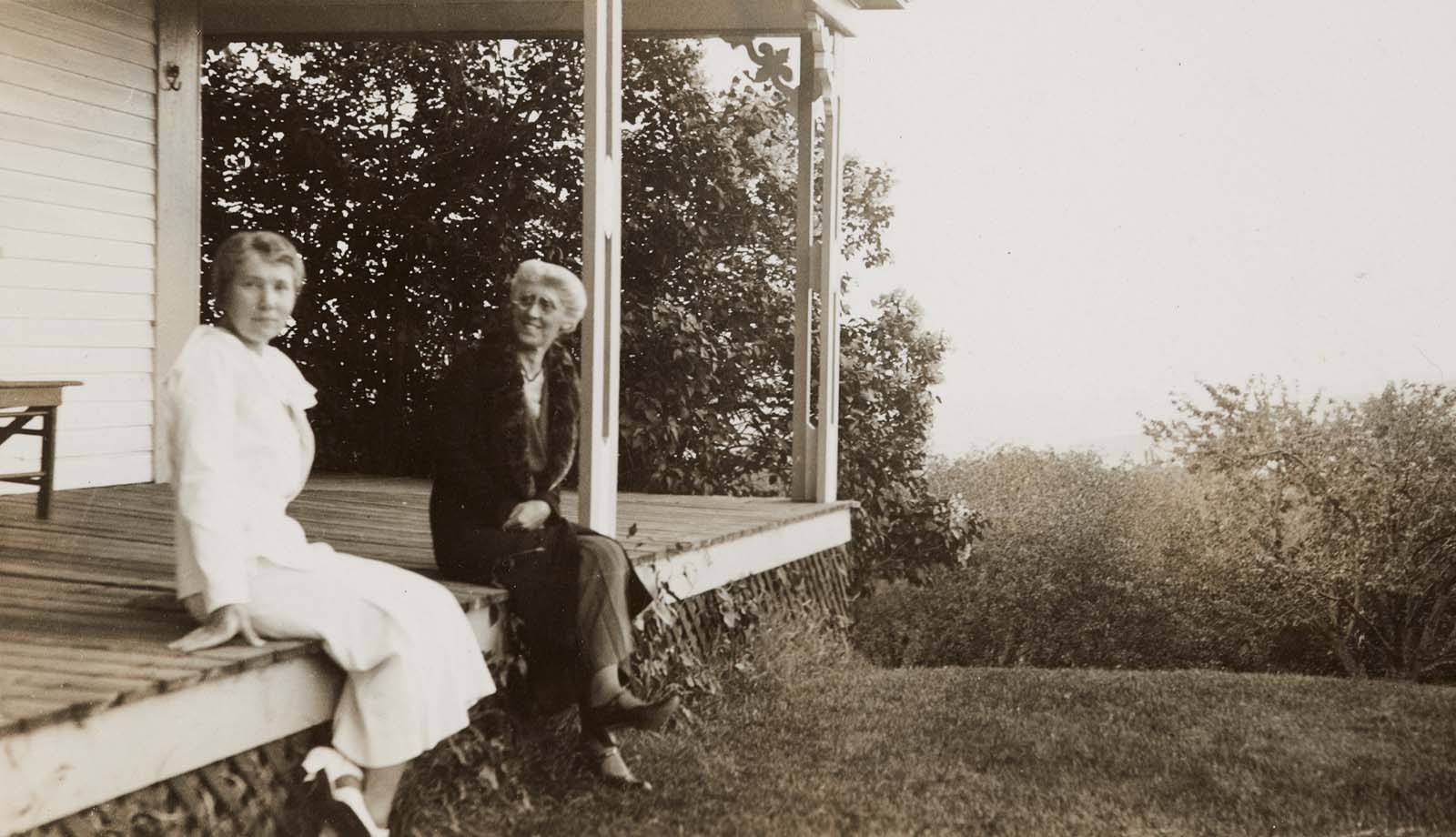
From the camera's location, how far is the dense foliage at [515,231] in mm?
9445

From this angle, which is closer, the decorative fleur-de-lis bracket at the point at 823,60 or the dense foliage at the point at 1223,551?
the decorative fleur-de-lis bracket at the point at 823,60

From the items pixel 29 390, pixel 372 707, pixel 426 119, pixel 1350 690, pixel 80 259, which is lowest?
pixel 1350 690

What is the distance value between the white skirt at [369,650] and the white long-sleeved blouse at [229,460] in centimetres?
9

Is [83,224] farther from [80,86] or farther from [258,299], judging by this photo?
[258,299]

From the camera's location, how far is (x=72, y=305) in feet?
20.6

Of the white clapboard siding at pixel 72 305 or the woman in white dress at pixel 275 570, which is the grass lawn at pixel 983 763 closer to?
the woman in white dress at pixel 275 570

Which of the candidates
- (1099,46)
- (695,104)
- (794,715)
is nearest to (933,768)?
(794,715)

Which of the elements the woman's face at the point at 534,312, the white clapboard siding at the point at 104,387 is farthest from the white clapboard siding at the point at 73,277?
the woman's face at the point at 534,312

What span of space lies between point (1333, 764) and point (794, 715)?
6.92ft

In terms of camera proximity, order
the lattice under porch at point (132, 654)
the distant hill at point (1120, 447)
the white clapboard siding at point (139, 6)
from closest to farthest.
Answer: the lattice under porch at point (132, 654), the white clapboard siding at point (139, 6), the distant hill at point (1120, 447)

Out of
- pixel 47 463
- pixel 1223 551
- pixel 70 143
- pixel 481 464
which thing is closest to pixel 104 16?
pixel 70 143

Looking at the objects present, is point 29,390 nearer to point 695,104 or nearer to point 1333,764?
point 1333,764

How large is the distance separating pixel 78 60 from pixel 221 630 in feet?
13.9

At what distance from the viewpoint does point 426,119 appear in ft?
32.1
